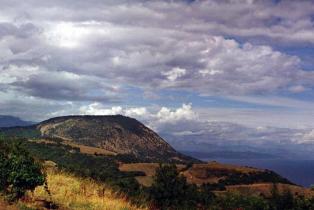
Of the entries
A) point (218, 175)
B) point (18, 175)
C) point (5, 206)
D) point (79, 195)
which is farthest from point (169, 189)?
point (218, 175)

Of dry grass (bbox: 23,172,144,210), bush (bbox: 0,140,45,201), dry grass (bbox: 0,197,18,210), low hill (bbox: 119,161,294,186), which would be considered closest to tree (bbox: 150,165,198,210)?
dry grass (bbox: 23,172,144,210)

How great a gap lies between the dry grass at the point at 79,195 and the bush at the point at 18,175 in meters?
0.94

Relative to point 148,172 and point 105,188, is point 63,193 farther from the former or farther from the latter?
point 148,172

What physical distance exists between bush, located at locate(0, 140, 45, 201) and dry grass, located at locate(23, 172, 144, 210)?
945 mm

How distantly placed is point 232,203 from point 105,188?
18337mm

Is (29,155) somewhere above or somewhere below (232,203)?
above

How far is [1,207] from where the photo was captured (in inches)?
792

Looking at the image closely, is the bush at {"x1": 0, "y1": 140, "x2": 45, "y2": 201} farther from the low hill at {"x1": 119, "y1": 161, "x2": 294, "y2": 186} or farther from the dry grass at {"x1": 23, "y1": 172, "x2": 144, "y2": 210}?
the low hill at {"x1": 119, "y1": 161, "x2": 294, "y2": 186}

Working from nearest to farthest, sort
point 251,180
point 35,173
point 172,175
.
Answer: point 35,173, point 172,175, point 251,180

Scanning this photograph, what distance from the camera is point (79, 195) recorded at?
26500mm

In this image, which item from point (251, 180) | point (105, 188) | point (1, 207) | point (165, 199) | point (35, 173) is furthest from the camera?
point (251, 180)

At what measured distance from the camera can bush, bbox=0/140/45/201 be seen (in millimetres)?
21766

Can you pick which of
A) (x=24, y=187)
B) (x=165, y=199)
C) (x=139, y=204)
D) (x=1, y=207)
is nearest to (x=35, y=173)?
(x=24, y=187)

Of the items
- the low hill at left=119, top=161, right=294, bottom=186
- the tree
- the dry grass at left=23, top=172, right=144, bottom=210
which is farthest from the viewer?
the low hill at left=119, top=161, right=294, bottom=186
